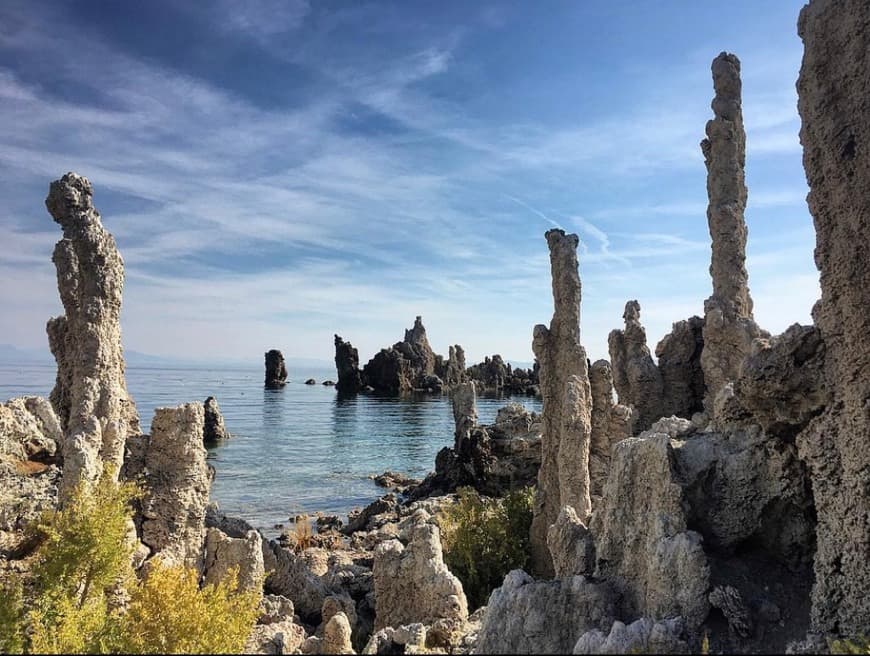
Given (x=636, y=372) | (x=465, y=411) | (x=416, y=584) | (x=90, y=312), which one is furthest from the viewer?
(x=465, y=411)

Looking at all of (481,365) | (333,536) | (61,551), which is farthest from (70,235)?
(481,365)

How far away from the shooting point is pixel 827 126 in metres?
6.95

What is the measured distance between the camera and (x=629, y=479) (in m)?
8.38

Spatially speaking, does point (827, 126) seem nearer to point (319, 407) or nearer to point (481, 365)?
point (319, 407)

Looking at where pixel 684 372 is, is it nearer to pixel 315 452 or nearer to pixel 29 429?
pixel 29 429

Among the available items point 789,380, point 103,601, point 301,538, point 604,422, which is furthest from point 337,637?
point 301,538

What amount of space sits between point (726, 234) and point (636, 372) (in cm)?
541

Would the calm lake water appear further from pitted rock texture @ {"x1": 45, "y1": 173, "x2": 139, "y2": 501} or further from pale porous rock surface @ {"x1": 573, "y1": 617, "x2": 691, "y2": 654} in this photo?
pale porous rock surface @ {"x1": 573, "y1": 617, "x2": 691, "y2": 654}

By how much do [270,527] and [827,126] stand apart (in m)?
24.8

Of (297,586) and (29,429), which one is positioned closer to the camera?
(297,586)

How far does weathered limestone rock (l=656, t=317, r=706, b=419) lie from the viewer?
19641mm

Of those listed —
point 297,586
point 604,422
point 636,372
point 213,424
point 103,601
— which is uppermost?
point 636,372

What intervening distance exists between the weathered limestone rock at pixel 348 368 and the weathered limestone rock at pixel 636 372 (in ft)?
347

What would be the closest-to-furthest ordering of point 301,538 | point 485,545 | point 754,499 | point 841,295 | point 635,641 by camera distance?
1. point 635,641
2. point 841,295
3. point 754,499
4. point 485,545
5. point 301,538
